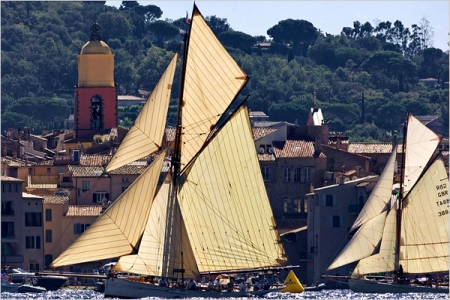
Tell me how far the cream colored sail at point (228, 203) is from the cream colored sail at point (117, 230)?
6.19 feet

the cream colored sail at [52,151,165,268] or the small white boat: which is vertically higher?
the cream colored sail at [52,151,165,268]

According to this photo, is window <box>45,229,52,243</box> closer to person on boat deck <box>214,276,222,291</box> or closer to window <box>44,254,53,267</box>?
window <box>44,254,53,267</box>

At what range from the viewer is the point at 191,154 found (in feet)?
232

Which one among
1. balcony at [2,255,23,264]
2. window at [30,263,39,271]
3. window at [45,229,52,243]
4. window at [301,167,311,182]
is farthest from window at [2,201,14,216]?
window at [301,167,311,182]

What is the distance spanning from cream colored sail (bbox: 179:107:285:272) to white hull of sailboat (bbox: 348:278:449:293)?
42.8 ft

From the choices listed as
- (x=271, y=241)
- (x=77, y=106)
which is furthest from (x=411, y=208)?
(x=77, y=106)

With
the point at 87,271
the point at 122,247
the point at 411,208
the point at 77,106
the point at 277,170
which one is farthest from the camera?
the point at 77,106

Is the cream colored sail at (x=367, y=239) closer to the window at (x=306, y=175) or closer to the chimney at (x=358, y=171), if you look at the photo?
the window at (x=306, y=175)

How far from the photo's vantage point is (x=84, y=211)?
10438 cm

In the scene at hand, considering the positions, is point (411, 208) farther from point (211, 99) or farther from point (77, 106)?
point (77, 106)

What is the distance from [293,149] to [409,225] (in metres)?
24.8

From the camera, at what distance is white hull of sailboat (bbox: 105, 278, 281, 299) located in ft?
229

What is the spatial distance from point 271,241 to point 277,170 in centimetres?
3558

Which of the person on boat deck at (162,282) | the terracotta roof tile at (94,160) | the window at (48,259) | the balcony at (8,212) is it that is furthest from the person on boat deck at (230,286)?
the terracotta roof tile at (94,160)
